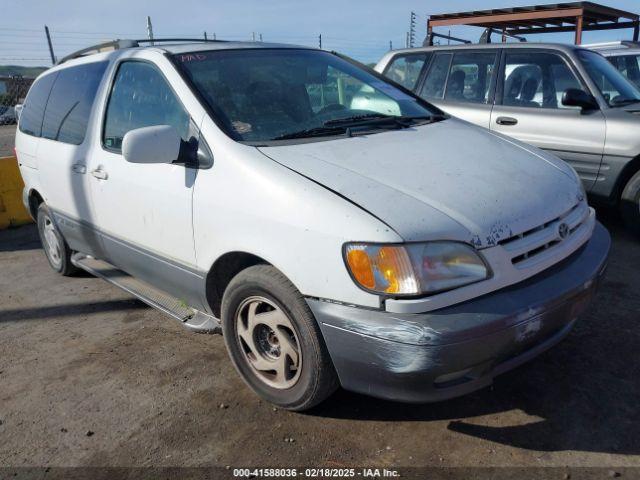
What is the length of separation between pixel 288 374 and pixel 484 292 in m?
0.98

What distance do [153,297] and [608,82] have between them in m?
4.65

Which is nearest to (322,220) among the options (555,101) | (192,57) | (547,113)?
(192,57)

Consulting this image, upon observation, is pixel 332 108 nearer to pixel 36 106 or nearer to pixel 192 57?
pixel 192 57

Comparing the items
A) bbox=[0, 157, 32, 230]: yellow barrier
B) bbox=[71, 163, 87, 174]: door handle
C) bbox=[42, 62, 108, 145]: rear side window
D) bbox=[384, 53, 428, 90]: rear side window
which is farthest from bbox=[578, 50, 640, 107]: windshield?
bbox=[0, 157, 32, 230]: yellow barrier

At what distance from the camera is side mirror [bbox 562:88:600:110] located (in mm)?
4809

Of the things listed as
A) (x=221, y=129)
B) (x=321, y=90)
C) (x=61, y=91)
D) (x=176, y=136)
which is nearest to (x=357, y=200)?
(x=221, y=129)

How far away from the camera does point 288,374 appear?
2484 millimetres

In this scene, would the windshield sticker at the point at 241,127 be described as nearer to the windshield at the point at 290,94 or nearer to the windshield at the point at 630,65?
the windshield at the point at 290,94

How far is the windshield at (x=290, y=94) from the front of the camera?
Result: 9.00ft

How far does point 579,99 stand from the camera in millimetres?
4805

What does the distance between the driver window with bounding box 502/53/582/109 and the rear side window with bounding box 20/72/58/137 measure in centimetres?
424

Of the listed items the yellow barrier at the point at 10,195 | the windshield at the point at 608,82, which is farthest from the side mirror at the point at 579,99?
the yellow barrier at the point at 10,195

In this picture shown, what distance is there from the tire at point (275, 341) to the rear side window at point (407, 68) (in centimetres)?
445

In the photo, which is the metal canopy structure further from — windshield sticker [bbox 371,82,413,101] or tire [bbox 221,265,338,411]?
tire [bbox 221,265,338,411]
